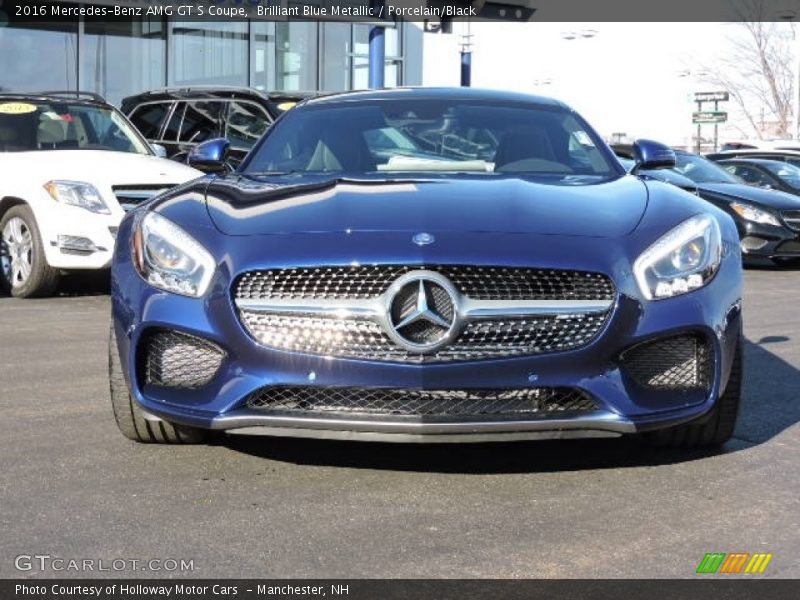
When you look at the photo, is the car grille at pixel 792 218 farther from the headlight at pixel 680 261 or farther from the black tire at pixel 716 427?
the headlight at pixel 680 261

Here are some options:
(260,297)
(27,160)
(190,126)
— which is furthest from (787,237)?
(260,297)

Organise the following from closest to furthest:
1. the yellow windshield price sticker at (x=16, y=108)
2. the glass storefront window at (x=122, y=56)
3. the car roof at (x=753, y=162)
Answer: the yellow windshield price sticker at (x=16, y=108) → the car roof at (x=753, y=162) → the glass storefront window at (x=122, y=56)

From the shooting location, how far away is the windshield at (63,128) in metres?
9.93

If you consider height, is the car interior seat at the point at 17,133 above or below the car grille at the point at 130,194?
above

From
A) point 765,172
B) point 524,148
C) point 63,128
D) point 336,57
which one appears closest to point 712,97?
point 336,57

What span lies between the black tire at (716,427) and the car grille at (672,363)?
0.72ft

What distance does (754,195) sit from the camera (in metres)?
13.9

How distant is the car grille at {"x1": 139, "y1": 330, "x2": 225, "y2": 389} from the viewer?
375 centimetres

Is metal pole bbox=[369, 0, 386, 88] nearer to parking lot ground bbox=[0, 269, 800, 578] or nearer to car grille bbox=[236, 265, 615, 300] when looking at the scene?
parking lot ground bbox=[0, 269, 800, 578]

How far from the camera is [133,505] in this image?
360 cm

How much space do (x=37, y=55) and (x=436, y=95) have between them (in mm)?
17066

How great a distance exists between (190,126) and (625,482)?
10364 mm

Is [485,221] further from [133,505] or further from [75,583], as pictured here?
[75,583]

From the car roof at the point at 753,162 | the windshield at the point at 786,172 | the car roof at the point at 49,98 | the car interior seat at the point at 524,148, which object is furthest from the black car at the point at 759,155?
the car interior seat at the point at 524,148
